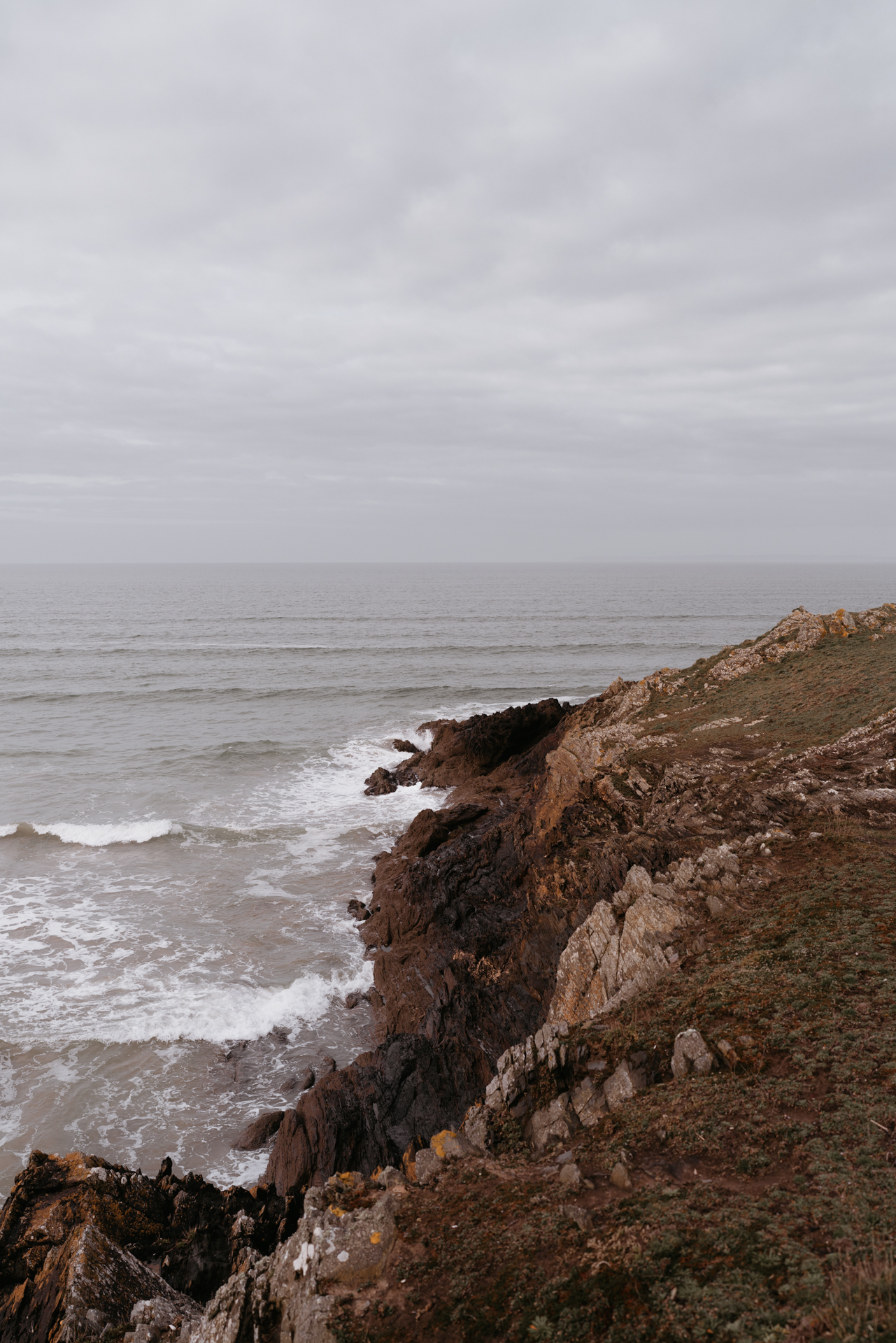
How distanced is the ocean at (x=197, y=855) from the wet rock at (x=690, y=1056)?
10.1 meters

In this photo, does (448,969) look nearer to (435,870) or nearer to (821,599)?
(435,870)

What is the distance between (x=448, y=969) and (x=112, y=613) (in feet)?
370

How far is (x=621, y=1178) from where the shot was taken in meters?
6.37

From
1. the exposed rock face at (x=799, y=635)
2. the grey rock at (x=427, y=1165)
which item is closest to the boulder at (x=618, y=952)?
the grey rock at (x=427, y=1165)

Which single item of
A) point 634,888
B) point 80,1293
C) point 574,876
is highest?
point 634,888

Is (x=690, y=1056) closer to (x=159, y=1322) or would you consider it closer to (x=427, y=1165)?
(x=427, y=1165)

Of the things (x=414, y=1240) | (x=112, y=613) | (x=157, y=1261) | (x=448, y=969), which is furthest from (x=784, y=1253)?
(x=112, y=613)

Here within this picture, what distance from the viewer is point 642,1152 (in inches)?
271

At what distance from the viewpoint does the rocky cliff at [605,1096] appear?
17.6 ft

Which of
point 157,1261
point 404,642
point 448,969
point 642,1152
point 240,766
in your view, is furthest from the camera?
point 404,642

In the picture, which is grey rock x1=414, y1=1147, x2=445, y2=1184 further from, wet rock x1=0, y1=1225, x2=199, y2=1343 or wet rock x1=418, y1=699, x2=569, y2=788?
wet rock x1=418, y1=699, x2=569, y2=788

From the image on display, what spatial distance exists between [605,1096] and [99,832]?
92.6 feet

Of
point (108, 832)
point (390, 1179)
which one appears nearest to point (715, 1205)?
point (390, 1179)

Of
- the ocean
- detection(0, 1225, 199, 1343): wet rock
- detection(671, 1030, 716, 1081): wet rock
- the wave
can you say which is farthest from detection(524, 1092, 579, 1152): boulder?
the wave
